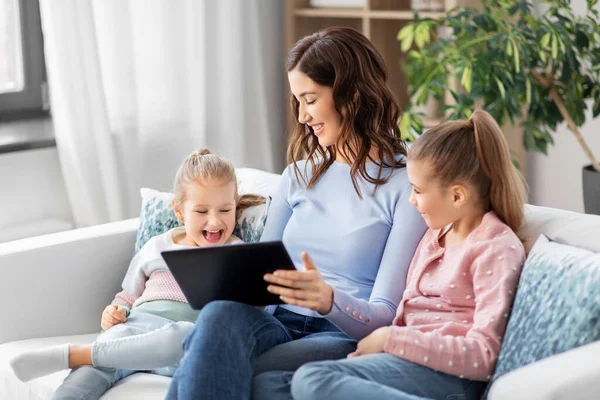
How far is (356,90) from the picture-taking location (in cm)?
193

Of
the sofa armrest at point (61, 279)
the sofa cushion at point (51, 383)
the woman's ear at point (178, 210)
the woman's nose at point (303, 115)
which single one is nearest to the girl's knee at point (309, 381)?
the sofa cushion at point (51, 383)

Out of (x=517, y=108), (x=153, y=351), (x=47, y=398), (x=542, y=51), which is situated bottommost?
(x=47, y=398)

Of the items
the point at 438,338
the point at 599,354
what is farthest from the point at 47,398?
the point at 599,354

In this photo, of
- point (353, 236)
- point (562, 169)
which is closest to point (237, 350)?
point (353, 236)

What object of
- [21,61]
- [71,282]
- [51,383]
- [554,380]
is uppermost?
[21,61]

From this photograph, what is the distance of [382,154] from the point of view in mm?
1936

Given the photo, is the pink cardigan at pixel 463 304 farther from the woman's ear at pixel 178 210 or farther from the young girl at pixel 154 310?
the woman's ear at pixel 178 210

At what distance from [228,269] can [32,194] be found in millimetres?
1639

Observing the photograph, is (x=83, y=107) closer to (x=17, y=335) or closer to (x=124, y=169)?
(x=124, y=169)

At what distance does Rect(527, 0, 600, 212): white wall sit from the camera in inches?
129

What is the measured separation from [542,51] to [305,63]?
1.14 metres

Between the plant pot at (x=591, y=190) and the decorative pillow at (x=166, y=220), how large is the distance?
1178 mm

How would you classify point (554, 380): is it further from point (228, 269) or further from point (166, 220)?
point (166, 220)

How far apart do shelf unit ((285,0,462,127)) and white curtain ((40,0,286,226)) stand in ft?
0.28
